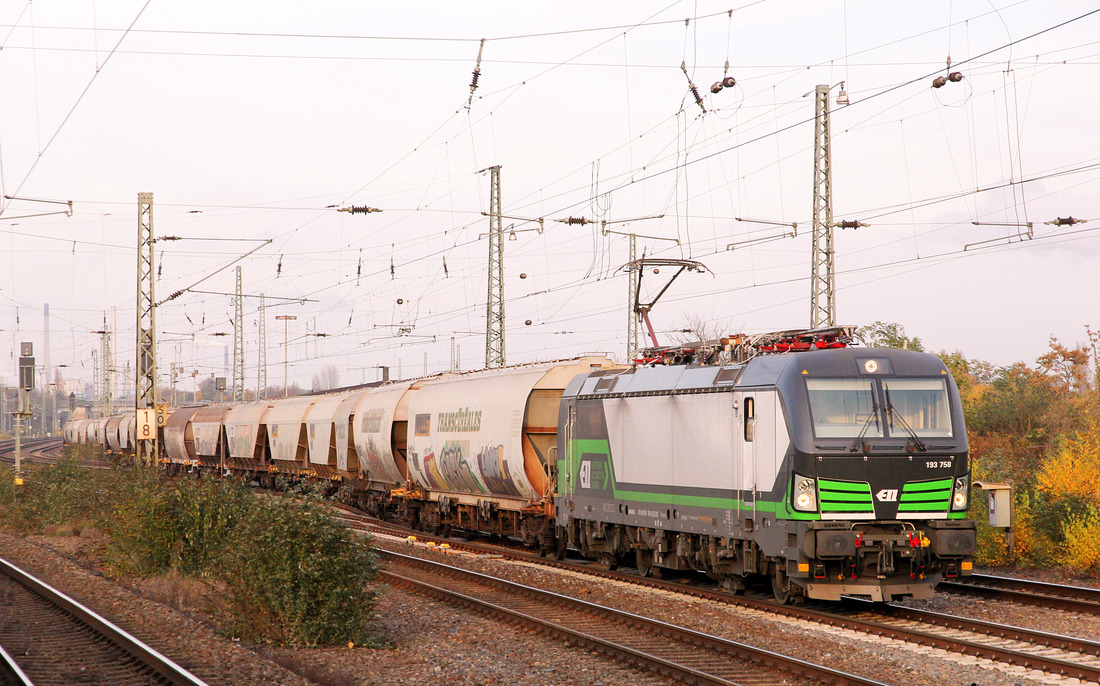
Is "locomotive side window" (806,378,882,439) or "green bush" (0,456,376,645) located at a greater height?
Answer: "locomotive side window" (806,378,882,439)

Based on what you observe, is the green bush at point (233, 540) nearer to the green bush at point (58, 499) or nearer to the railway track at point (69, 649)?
the green bush at point (58, 499)

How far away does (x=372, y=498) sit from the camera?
109ft

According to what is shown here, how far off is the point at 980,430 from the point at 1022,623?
93.8 feet

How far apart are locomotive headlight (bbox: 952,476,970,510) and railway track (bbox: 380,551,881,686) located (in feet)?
14.9

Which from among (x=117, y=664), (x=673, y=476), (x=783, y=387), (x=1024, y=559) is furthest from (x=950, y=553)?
(x=117, y=664)

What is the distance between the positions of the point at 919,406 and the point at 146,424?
74.8 ft

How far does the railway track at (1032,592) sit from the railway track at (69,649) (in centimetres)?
1212

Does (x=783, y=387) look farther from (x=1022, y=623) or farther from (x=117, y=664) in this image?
(x=117, y=664)

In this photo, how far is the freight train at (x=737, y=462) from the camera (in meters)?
14.3

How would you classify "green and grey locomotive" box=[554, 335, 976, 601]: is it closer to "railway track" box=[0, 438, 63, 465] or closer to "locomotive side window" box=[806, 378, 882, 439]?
"locomotive side window" box=[806, 378, 882, 439]

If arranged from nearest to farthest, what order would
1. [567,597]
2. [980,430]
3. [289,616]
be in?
[289,616]
[567,597]
[980,430]

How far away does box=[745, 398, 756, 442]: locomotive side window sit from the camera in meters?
15.3

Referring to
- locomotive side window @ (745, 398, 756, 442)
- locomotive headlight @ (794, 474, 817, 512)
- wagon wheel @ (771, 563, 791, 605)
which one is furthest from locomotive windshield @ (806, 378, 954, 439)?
wagon wheel @ (771, 563, 791, 605)

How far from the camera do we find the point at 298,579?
43.5 ft
